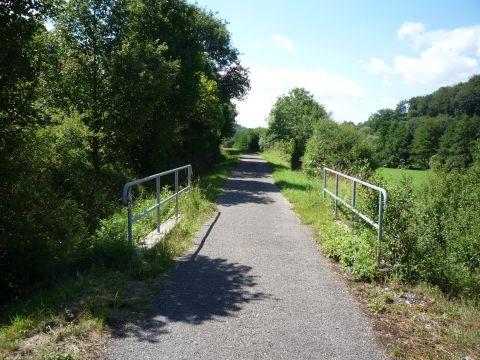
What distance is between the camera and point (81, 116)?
48.3 ft

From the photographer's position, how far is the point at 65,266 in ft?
19.1

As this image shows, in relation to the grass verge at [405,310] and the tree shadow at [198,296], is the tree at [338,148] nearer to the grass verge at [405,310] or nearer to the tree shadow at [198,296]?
the grass verge at [405,310]

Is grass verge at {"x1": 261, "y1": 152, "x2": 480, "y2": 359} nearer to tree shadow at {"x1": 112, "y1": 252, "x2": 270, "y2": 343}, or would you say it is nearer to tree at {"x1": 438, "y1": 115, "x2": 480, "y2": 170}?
tree shadow at {"x1": 112, "y1": 252, "x2": 270, "y2": 343}

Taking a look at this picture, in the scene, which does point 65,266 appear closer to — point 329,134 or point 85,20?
point 85,20

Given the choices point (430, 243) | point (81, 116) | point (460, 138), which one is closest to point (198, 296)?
point (430, 243)

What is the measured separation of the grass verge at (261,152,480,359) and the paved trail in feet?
0.75

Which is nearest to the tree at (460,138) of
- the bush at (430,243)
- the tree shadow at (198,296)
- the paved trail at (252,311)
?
the bush at (430,243)

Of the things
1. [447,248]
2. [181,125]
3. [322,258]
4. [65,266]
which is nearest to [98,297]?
[65,266]

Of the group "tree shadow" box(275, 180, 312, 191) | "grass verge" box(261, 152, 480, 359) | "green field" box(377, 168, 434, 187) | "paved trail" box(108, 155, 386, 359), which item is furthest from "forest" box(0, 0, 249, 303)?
"tree shadow" box(275, 180, 312, 191)

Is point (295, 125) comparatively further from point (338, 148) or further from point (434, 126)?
point (434, 126)

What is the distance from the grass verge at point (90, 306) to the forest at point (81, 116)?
567 mm

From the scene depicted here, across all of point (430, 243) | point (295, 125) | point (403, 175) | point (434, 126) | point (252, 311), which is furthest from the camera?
point (434, 126)

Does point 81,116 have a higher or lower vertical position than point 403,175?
higher

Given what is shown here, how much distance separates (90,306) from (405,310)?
362 centimetres
